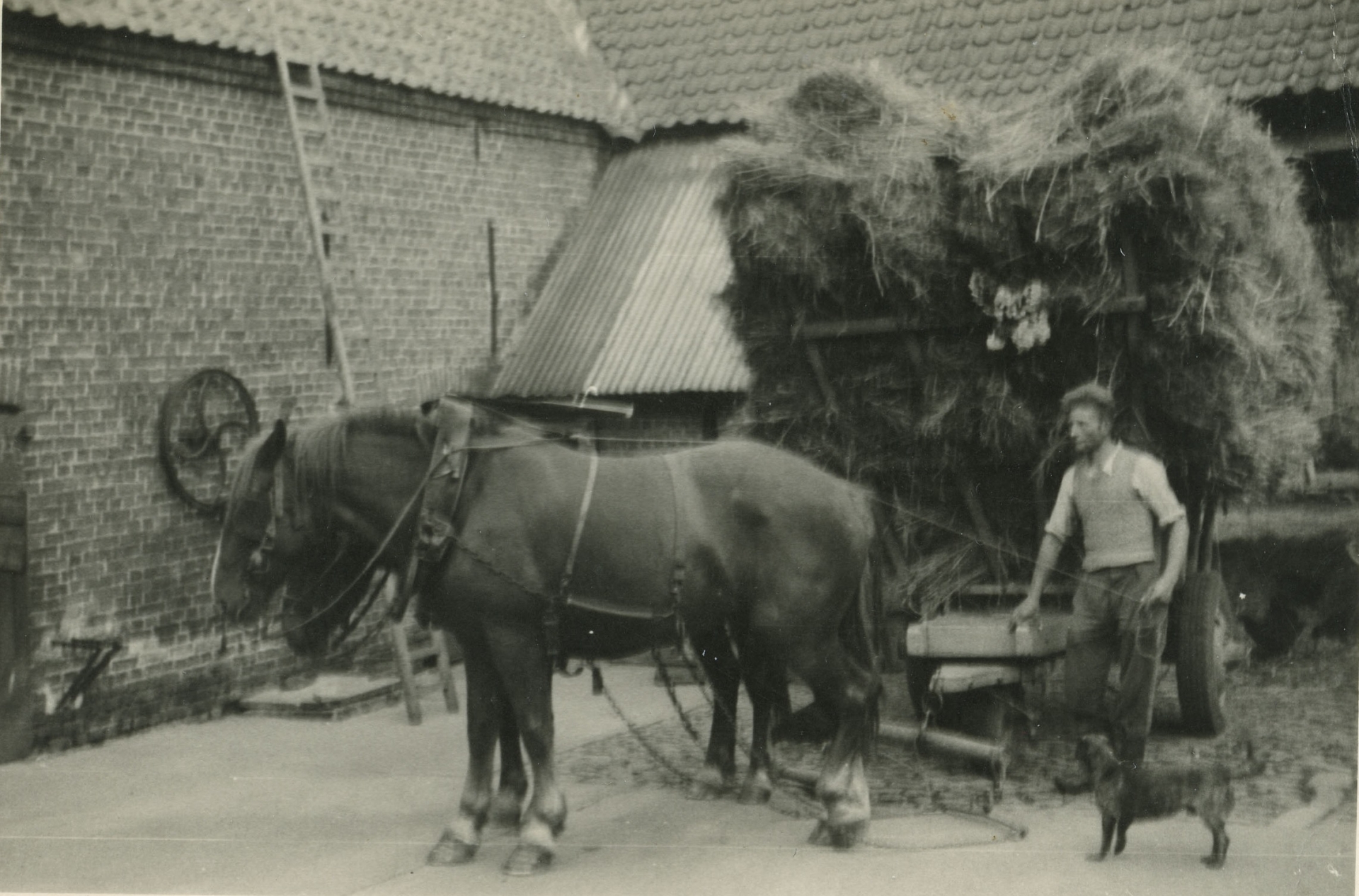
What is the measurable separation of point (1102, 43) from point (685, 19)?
421cm

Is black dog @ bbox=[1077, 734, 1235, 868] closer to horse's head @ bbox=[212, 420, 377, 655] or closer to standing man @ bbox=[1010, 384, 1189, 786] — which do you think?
standing man @ bbox=[1010, 384, 1189, 786]

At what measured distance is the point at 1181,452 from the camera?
732 cm

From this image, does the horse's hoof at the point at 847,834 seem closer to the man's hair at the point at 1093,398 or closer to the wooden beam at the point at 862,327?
the man's hair at the point at 1093,398

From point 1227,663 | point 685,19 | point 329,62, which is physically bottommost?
point 1227,663

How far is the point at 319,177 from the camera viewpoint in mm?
10469

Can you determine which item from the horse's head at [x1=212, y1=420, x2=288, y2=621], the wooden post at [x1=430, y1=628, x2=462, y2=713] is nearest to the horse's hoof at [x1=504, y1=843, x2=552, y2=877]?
the horse's head at [x1=212, y1=420, x2=288, y2=621]

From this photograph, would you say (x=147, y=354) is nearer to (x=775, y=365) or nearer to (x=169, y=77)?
(x=169, y=77)

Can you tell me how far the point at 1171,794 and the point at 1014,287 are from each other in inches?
103

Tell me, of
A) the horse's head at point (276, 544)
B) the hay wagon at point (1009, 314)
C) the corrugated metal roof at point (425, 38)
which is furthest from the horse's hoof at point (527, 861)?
the corrugated metal roof at point (425, 38)

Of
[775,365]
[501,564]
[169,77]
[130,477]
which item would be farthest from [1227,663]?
[169,77]

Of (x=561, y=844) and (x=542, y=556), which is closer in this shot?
(x=542, y=556)

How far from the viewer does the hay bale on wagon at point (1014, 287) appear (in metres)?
6.92

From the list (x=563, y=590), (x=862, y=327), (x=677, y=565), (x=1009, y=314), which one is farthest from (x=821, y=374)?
(x=563, y=590)

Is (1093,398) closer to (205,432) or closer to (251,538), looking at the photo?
(251,538)
